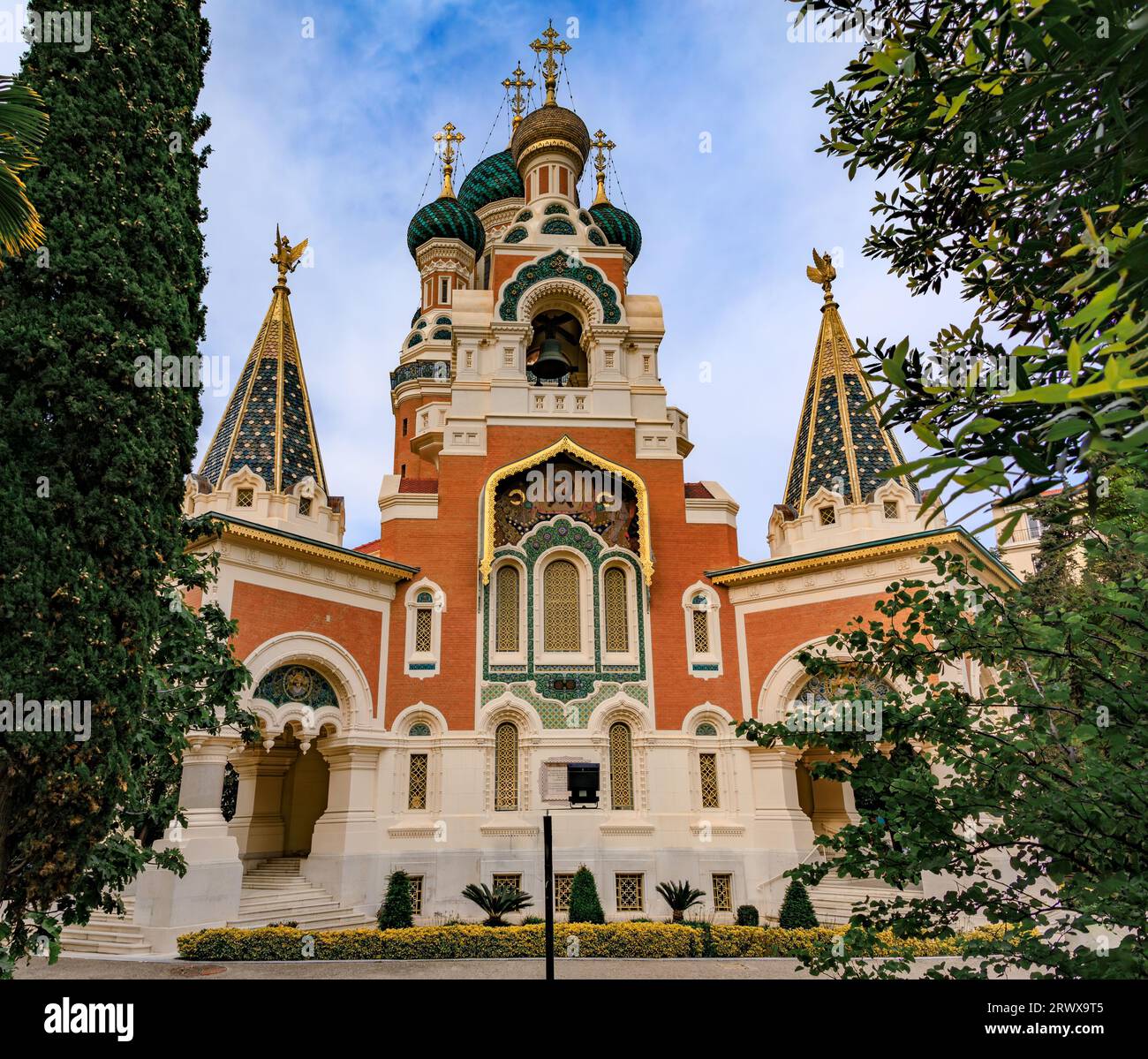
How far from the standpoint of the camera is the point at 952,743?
4344mm

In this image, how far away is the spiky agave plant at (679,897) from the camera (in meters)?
15.8

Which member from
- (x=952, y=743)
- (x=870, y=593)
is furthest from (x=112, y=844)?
(x=870, y=593)

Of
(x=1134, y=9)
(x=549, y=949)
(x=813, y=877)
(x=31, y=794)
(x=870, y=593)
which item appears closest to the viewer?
(x=1134, y=9)

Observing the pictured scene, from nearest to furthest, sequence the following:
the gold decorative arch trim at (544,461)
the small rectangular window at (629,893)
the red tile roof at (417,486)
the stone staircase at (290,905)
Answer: the stone staircase at (290,905), the small rectangular window at (629,893), the gold decorative arch trim at (544,461), the red tile roof at (417,486)

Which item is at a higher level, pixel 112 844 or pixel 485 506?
pixel 485 506

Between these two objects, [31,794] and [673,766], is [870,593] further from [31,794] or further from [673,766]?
[31,794]

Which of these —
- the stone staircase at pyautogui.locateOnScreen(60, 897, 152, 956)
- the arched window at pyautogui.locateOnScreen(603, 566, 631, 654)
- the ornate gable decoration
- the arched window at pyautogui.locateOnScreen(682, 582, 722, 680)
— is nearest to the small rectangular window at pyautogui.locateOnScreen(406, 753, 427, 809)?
the arched window at pyautogui.locateOnScreen(603, 566, 631, 654)

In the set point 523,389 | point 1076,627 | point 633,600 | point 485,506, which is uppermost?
point 523,389

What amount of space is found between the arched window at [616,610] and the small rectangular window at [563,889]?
15.5 feet

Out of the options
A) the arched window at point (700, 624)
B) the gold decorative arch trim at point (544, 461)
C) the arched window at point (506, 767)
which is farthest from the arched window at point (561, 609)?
the arched window at point (700, 624)

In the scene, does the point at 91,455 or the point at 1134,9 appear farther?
the point at 91,455

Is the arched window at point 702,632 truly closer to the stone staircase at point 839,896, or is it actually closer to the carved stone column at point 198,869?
the stone staircase at point 839,896

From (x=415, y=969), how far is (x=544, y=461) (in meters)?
10.6
